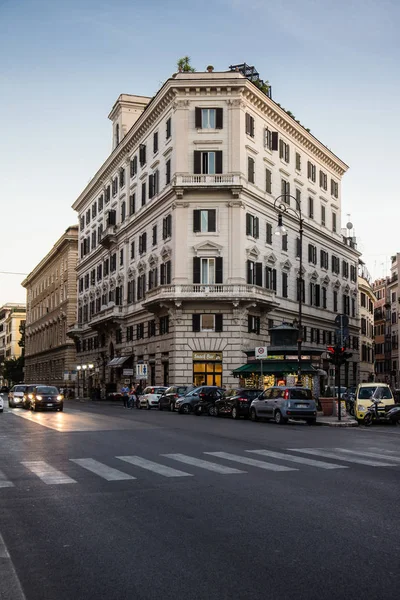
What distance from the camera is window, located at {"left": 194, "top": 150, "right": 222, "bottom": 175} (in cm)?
5100

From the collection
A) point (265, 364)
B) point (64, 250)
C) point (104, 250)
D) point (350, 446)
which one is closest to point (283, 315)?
point (265, 364)

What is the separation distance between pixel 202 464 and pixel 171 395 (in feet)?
95.0

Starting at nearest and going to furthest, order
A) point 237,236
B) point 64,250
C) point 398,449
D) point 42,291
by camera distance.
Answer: point 398,449
point 237,236
point 64,250
point 42,291

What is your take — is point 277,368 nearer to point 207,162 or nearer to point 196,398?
point 196,398

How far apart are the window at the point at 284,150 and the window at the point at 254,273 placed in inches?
433

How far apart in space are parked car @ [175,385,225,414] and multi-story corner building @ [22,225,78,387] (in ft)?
141

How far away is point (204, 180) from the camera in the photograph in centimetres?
5050

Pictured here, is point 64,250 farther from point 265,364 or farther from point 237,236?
point 265,364

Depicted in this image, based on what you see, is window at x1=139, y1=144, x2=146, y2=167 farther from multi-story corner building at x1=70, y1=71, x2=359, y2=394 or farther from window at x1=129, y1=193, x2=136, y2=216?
window at x1=129, y1=193, x2=136, y2=216

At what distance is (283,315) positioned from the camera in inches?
2217

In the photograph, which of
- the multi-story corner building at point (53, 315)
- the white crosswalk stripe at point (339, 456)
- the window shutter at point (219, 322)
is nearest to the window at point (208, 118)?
the window shutter at point (219, 322)

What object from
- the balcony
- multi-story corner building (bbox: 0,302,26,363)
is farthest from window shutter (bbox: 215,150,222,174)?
multi-story corner building (bbox: 0,302,26,363)

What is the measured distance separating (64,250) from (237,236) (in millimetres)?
48787

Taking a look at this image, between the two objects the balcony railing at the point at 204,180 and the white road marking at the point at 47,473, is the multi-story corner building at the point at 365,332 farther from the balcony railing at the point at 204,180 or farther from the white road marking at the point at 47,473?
the white road marking at the point at 47,473
